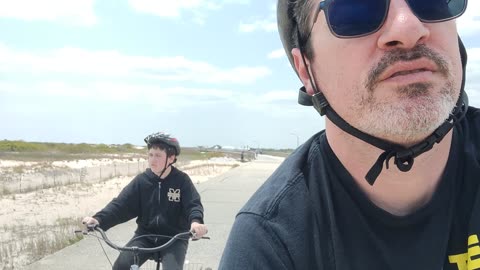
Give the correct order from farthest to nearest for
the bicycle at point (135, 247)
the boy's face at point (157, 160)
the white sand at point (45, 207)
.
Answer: the white sand at point (45, 207) < the boy's face at point (157, 160) < the bicycle at point (135, 247)

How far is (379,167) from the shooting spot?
1.66 metres

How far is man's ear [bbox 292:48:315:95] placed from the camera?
201cm

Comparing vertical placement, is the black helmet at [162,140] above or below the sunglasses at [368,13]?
below

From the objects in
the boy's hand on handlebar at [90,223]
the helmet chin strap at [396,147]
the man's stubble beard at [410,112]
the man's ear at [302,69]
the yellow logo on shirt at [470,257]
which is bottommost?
the boy's hand on handlebar at [90,223]

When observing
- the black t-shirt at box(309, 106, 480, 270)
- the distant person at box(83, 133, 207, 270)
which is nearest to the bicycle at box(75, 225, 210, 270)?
the distant person at box(83, 133, 207, 270)

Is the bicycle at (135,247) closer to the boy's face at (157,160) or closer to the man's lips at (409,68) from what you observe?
the boy's face at (157,160)

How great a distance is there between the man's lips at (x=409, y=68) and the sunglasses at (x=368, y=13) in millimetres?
154

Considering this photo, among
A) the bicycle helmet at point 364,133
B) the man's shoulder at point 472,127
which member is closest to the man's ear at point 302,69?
the bicycle helmet at point 364,133

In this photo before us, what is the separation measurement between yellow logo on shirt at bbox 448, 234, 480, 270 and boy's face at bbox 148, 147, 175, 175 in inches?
157

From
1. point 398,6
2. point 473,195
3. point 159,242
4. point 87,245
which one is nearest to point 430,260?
point 473,195

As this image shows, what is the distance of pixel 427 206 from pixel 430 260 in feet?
0.58

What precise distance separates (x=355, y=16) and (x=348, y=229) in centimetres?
70

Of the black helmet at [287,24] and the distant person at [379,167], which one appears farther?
the black helmet at [287,24]

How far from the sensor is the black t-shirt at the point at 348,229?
1.65 m
